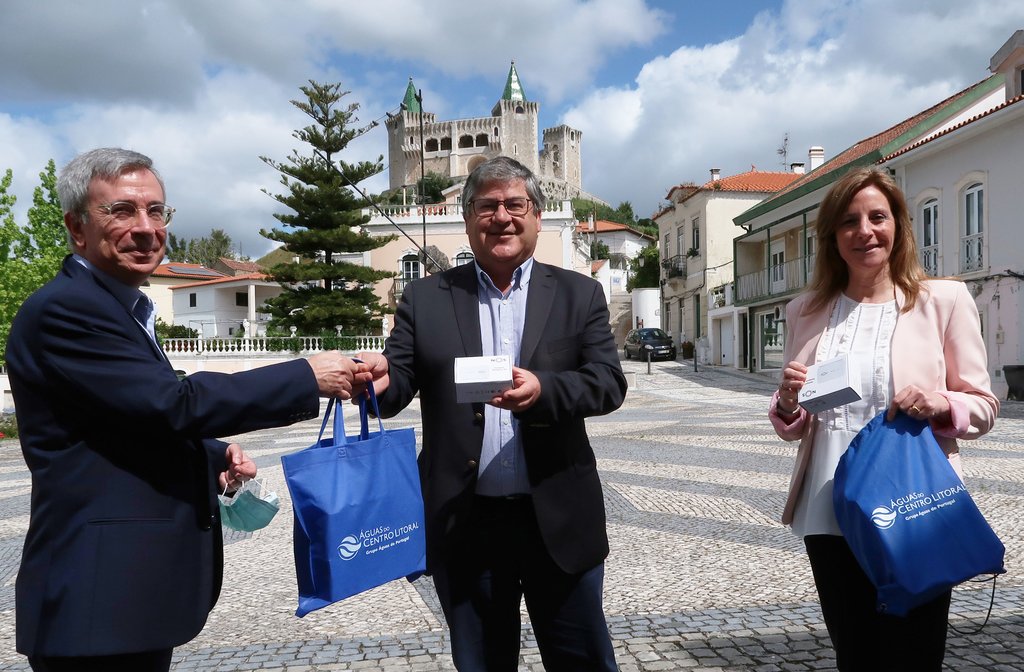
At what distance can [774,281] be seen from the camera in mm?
26203

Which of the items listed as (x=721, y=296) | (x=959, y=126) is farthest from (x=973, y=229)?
(x=721, y=296)

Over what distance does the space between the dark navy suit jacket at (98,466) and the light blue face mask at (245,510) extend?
0.45m

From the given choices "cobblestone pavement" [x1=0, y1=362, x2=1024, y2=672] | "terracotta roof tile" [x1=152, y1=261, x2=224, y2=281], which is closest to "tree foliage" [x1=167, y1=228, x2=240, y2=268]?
"terracotta roof tile" [x1=152, y1=261, x2=224, y2=281]

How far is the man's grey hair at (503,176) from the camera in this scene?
241 cm

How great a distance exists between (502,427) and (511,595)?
1.69 ft

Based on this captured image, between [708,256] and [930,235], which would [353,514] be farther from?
[708,256]

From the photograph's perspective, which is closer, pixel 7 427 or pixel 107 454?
pixel 107 454

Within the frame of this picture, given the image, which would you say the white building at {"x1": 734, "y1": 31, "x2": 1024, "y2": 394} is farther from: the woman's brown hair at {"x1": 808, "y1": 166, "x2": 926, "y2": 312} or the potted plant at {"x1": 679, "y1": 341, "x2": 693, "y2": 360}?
the woman's brown hair at {"x1": 808, "y1": 166, "x2": 926, "y2": 312}

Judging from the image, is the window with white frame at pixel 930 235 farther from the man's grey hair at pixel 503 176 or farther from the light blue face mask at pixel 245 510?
the light blue face mask at pixel 245 510

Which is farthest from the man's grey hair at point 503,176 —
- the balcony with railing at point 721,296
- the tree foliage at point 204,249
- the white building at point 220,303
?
the tree foliage at point 204,249

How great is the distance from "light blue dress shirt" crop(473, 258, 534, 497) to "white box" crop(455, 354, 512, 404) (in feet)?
0.71

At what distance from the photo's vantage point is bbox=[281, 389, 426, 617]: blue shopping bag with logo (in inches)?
79.4

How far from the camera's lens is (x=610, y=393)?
7.60 ft

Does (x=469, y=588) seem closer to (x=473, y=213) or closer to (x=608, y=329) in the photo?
(x=608, y=329)
